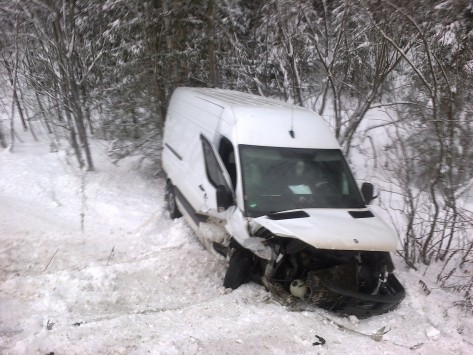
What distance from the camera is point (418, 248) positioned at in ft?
20.7

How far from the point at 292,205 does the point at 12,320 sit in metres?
3.28

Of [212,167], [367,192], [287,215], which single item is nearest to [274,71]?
[212,167]

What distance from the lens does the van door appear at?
5.00 meters

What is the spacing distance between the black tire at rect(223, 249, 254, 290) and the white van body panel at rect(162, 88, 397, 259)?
0.30 metres

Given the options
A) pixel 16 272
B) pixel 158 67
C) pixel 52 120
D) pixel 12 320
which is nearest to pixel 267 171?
pixel 12 320

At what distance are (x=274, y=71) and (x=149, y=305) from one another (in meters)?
8.35

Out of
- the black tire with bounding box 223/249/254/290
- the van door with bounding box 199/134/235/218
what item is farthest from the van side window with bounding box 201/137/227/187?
the black tire with bounding box 223/249/254/290

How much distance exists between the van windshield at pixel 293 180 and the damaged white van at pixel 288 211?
0.01 meters

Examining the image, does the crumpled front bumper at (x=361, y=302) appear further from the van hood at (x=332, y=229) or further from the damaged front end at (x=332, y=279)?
the van hood at (x=332, y=229)

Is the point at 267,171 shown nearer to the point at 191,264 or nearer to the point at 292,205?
the point at 292,205

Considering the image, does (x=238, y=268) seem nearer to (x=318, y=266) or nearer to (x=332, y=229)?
(x=318, y=266)

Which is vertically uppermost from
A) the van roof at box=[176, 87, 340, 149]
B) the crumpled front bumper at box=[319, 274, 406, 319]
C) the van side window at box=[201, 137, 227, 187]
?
the van roof at box=[176, 87, 340, 149]

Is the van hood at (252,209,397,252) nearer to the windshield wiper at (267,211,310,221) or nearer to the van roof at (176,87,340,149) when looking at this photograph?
the windshield wiper at (267,211,310,221)

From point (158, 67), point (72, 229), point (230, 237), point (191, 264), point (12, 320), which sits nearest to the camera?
point (12, 320)
